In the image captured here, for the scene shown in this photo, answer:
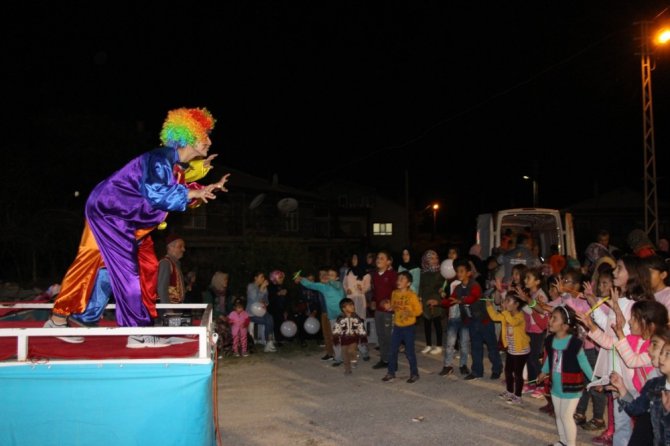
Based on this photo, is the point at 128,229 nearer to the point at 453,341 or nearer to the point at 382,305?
the point at 382,305

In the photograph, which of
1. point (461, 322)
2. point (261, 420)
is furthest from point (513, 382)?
point (261, 420)

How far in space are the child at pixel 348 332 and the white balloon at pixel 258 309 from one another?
206cm

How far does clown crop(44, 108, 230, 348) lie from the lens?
4.26 meters

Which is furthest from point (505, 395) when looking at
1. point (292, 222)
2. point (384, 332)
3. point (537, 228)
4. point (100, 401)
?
point (292, 222)

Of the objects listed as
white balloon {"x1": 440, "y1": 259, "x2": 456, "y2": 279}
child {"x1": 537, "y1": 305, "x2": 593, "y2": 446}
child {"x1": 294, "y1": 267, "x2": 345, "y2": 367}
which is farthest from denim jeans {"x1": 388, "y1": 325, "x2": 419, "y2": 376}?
child {"x1": 537, "y1": 305, "x2": 593, "y2": 446}

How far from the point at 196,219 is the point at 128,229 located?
24.9 m

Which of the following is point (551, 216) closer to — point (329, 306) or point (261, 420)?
point (329, 306)

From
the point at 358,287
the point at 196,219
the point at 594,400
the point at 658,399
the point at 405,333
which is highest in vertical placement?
the point at 196,219

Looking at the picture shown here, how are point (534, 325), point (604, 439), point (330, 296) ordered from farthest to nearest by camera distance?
point (330, 296) → point (534, 325) → point (604, 439)

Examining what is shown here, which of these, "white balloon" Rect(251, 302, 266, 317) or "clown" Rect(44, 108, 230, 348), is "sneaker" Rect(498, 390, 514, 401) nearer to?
"clown" Rect(44, 108, 230, 348)

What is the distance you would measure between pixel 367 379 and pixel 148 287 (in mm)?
4407

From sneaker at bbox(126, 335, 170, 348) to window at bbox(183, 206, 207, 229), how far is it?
2400 cm

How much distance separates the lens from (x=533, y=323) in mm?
6902

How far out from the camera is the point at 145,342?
4.43 metres
